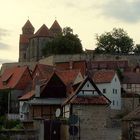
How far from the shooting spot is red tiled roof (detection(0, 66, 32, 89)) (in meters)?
94.4

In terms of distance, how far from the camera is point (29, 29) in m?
192

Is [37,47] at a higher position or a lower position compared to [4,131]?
higher

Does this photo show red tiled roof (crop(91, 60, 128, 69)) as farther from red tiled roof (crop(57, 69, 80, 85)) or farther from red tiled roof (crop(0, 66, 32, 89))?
red tiled roof (crop(57, 69, 80, 85))

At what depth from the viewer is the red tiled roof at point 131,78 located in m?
108

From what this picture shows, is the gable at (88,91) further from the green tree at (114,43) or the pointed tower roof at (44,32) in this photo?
the pointed tower roof at (44,32)

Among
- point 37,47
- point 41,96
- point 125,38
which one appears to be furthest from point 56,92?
point 37,47

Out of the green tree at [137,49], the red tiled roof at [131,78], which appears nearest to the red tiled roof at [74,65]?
the red tiled roof at [131,78]

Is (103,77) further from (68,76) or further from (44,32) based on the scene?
(44,32)

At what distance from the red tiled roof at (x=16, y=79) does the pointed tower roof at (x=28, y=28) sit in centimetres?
8955

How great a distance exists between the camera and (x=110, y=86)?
3767 inches

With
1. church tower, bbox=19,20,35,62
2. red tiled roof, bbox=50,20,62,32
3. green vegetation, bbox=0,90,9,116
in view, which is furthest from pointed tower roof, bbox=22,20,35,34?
green vegetation, bbox=0,90,9,116

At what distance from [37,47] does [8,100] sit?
75.2 m

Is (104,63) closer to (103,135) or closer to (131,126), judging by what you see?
(103,135)

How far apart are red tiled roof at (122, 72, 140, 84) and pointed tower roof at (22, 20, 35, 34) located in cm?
8304
